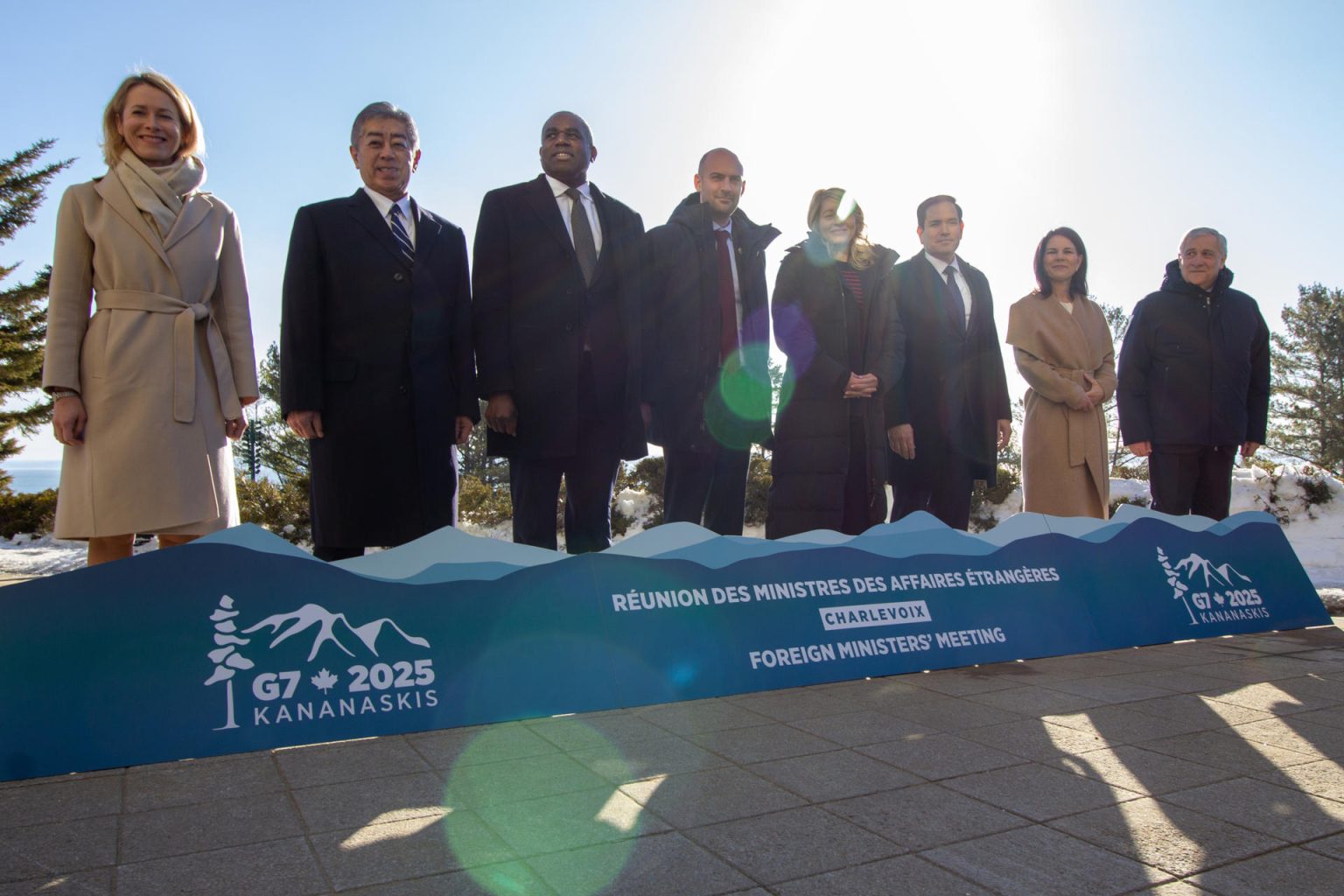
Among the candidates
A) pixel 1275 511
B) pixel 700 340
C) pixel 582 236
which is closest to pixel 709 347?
pixel 700 340

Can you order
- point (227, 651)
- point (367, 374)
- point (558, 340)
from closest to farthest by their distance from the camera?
point (227, 651) → point (367, 374) → point (558, 340)

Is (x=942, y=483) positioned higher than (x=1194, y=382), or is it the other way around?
(x=1194, y=382)

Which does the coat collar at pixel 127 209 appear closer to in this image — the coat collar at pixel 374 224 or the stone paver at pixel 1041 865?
the coat collar at pixel 374 224

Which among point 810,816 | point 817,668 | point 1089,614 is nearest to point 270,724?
point 810,816

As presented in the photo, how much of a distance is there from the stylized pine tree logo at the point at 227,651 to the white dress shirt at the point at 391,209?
1.55 meters

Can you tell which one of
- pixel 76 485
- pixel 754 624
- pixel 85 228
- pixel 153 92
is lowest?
pixel 754 624

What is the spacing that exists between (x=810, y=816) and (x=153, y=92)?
2.92 metres

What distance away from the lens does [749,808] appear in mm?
1912

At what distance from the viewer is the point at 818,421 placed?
429 centimetres

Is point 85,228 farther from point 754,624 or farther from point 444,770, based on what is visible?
point 754,624

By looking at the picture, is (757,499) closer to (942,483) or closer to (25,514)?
(942,483)

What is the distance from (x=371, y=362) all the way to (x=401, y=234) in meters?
0.49

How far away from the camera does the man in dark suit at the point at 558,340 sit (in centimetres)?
355

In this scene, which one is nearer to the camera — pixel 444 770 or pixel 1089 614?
pixel 444 770
